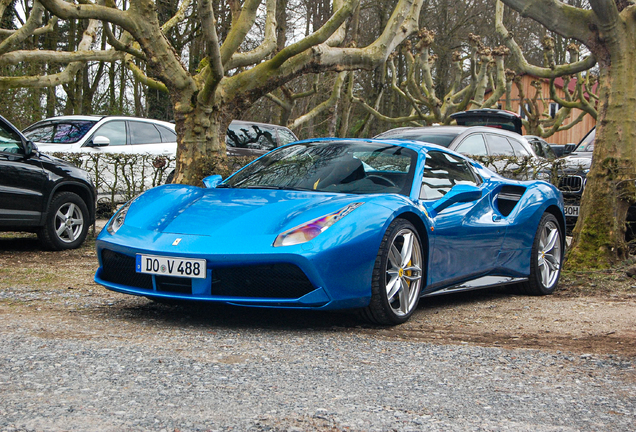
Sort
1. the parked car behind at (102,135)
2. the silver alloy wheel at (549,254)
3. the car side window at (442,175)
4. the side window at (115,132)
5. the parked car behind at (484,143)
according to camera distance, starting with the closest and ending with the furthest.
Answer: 1. the car side window at (442,175)
2. the silver alloy wheel at (549,254)
3. the parked car behind at (484,143)
4. the parked car behind at (102,135)
5. the side window at (115,132)

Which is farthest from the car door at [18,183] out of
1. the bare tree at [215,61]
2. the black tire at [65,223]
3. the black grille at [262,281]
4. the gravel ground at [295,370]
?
the black grille at [262,281]

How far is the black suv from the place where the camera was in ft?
28.1

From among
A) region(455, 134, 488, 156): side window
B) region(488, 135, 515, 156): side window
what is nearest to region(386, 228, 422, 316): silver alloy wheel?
region(455, 134, 488, 156): side window

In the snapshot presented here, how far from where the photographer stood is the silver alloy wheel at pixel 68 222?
368 inches

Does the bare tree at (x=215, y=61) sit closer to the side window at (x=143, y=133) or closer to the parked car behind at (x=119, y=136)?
the parked car behind at (x=119, y=136)

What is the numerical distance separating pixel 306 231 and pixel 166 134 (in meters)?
9.81

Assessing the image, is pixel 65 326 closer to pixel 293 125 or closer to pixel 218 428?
pixel 218 428

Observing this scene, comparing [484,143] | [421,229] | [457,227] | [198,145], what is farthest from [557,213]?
[484,143]

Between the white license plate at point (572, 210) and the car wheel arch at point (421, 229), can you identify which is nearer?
the car wheel arch at point (421, 229)

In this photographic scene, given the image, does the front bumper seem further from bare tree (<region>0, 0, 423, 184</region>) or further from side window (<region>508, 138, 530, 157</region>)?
side window (<region>508, 138, 530, 157</region>)

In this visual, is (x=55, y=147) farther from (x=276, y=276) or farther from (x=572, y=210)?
(x=276, y=276)

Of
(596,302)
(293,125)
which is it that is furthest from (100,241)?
(293,125)

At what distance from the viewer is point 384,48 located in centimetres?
1208

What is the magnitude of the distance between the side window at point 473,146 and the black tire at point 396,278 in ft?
21.4
